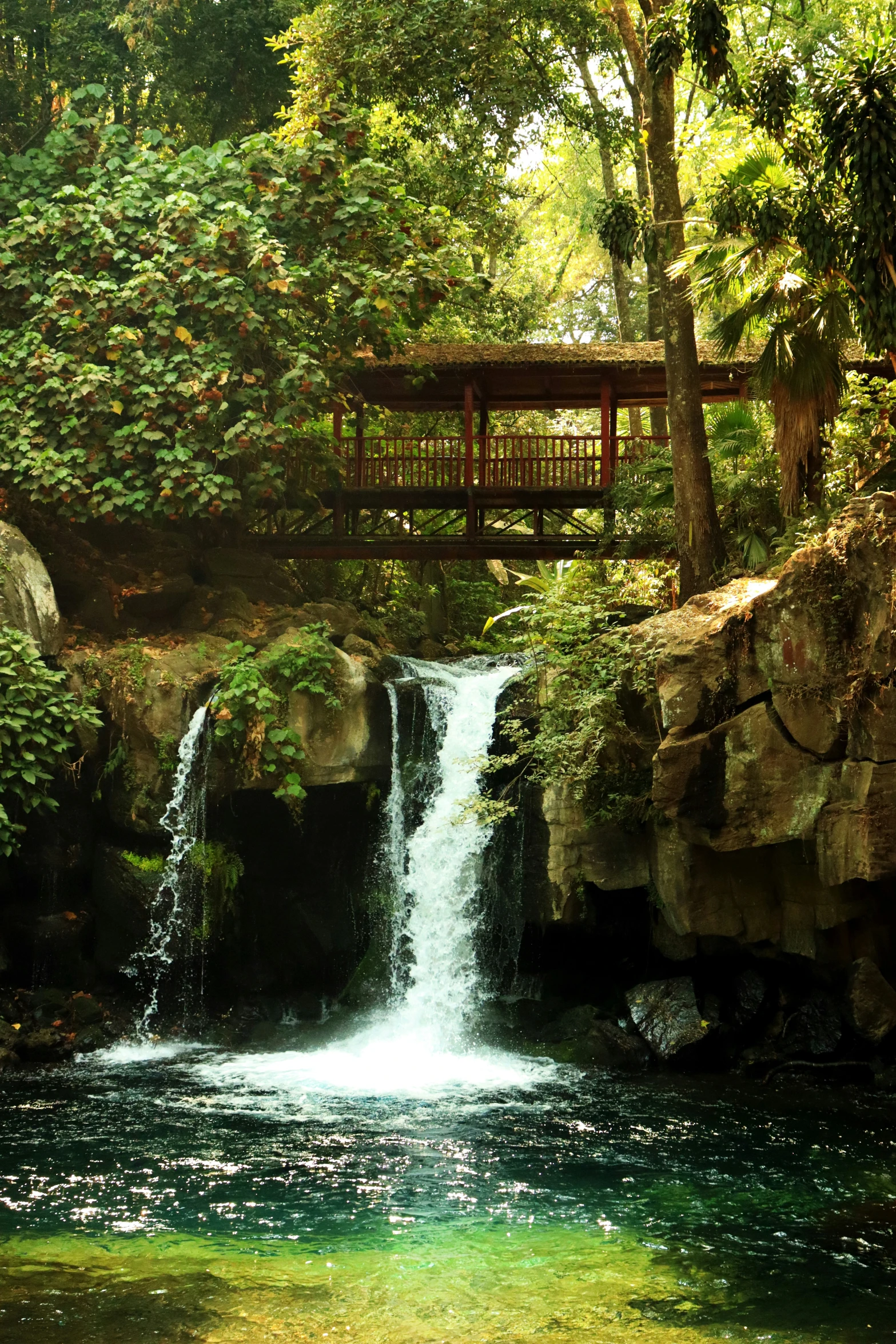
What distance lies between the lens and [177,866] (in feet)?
48.3

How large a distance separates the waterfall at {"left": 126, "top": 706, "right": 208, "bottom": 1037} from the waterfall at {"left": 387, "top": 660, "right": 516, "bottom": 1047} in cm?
241

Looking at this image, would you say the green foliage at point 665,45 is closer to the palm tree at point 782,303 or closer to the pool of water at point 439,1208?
the palm tree at point 782,303

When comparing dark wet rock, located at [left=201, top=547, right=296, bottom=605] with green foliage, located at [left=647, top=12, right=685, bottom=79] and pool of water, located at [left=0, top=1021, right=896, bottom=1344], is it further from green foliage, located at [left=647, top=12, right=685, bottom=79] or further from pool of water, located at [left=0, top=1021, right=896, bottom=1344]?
green foliage, located at [left=647, top=12, right=685, bottom=79]

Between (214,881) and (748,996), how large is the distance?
6432 millimetres

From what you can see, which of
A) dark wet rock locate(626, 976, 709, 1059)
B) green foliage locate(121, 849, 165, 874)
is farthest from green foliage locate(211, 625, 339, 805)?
dark wet rock locate(626, 976, 709, 1059)

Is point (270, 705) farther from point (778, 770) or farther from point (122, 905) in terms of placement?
point (778, 770)

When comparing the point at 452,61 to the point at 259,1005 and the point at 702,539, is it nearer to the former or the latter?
the point at 702,539

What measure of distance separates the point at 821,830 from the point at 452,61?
47.7 feet

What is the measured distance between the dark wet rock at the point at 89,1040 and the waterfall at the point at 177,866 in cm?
75

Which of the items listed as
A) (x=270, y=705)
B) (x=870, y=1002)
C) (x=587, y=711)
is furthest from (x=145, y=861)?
(x=870, y=1002)

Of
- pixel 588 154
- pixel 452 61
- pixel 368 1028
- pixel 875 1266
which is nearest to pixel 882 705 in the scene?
pixel 875 1266

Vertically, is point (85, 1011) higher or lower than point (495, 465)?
lower

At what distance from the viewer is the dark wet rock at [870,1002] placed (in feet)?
38.5

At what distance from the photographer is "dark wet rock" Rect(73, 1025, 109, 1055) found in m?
13.3
